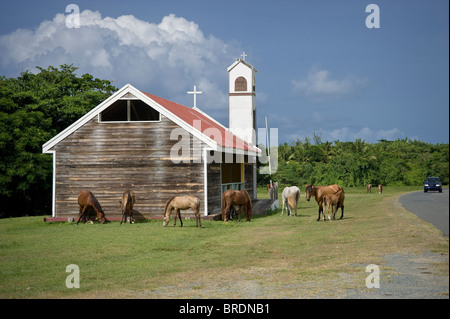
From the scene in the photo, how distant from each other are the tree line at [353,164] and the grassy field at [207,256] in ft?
107

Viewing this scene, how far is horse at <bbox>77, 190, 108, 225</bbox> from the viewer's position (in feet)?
76.4

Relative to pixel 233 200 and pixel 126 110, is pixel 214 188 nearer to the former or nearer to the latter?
pixel 233 200

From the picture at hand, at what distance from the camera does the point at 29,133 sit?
3234 centimetres

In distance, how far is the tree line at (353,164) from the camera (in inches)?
2099

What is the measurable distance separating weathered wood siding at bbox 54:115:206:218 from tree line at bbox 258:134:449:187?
96.0 feet

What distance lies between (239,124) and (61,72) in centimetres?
1947

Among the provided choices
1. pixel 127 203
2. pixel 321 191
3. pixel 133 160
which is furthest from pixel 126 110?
pixel 321 191

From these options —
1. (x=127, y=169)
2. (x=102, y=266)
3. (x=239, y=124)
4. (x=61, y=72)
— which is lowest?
(x=102, y=266)

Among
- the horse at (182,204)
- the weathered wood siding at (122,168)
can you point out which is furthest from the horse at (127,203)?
the horse at (182,204)

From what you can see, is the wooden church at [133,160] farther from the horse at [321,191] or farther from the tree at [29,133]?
the tree at [29,133]

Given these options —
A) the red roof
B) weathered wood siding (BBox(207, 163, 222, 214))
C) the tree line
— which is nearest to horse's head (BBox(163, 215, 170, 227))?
weathered wood siding (BBox(207, 163, 222, 214))

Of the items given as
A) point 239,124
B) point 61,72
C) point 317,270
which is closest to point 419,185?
point 239,124
